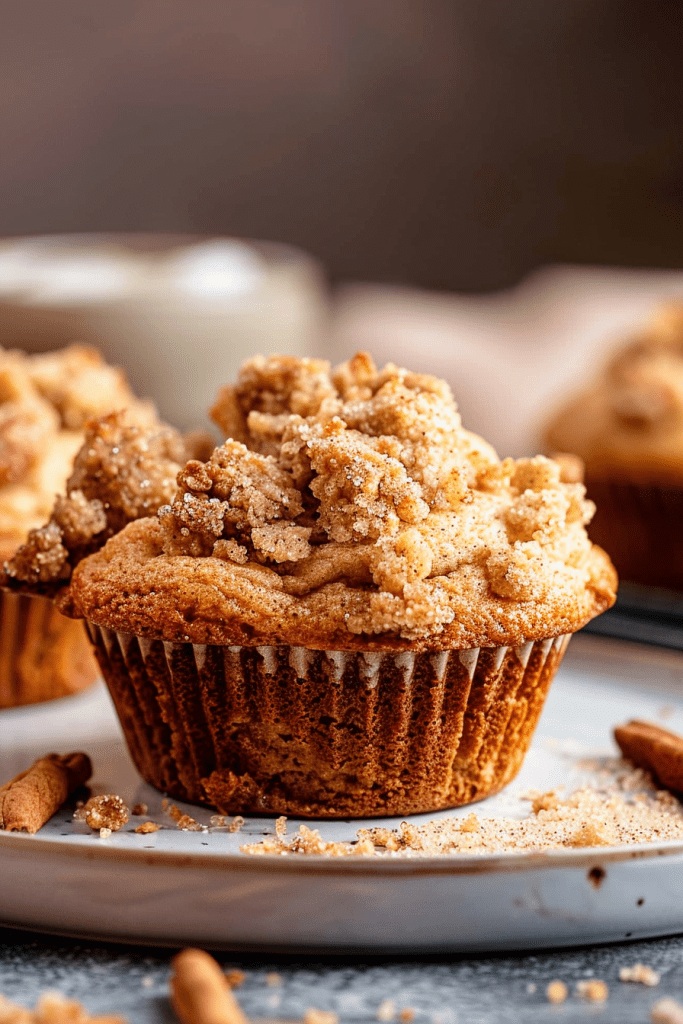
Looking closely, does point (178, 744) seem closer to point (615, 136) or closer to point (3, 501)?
point (3, 501)

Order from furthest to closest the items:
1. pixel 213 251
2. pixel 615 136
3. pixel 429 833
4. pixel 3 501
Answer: pixel 615 136 < pixel 213 251 < pixel 3 501 < pixel 429 833

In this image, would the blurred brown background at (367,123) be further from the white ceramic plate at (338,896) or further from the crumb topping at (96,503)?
the white ceramic plate at (338,896)

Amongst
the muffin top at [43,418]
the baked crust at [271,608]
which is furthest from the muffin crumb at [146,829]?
the muffin top at [43,418]

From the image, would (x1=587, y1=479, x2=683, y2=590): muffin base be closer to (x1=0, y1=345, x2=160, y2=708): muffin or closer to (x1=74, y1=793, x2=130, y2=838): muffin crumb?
(x1=0, y1=345, x2=160, y2=708): muffin

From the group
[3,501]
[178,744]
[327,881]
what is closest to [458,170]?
[3,501]

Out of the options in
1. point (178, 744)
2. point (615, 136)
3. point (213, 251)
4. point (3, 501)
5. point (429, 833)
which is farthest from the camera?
point (615, 136)

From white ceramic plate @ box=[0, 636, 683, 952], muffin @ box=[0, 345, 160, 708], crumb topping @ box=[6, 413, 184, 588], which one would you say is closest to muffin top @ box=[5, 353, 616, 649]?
crumb topping @ box=[6, 413, 184, 588]
